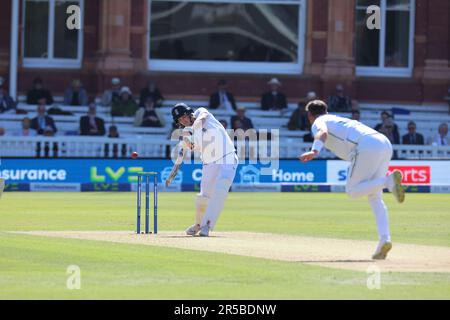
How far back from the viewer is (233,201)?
2875cm

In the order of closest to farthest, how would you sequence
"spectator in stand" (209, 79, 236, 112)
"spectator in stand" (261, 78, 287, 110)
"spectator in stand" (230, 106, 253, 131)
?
"spectator in stand" (230, 106, 253, 131)
"spectator in stand" (209, 79, 236, 112)
"spectator in stand" (261, 78, 287, 110)

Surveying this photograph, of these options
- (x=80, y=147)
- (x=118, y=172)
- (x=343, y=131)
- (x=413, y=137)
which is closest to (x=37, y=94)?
(x=80, y=147)

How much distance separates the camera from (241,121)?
34.5m

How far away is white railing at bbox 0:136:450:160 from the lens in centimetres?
3259

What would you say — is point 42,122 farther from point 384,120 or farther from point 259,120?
point 384,120

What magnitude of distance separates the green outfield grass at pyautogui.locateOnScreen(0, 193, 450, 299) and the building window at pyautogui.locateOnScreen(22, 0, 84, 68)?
41.2ft

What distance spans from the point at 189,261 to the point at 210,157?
3.53 metres

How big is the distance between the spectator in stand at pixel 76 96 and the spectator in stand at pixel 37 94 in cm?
44

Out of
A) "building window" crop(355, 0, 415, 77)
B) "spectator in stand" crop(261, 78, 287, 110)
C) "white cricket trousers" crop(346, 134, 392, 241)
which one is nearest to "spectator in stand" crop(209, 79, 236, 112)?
"spectator in stand" crop(261, 78, 287, 110)

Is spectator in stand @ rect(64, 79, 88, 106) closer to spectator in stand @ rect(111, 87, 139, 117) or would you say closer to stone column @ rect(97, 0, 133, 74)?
stone column @ rect(97, 0, 133, 74)

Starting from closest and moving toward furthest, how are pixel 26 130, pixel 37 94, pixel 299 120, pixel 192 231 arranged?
pixel 192 231 < pixel 26 130 < pixel 299 120 < pixel 37 94

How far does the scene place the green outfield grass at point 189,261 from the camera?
12.8 m
